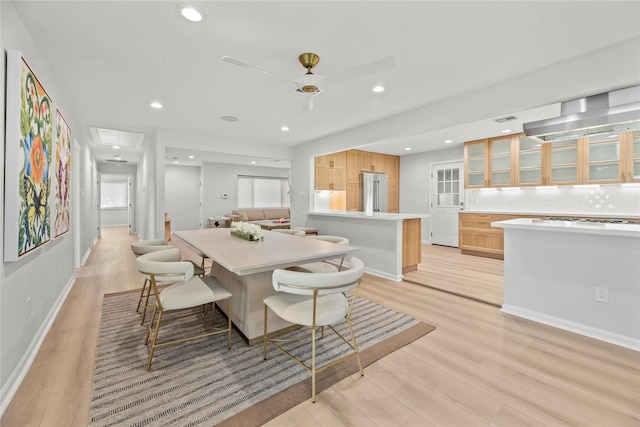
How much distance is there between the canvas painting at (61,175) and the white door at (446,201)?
7.03m

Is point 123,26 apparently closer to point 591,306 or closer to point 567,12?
point 567,12

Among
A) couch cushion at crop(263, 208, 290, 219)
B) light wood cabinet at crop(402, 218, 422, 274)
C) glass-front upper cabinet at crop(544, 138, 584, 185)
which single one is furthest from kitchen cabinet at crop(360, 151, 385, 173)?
couch cushion at crop(263, 208, 290, 219)

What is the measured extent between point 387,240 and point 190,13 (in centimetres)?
349

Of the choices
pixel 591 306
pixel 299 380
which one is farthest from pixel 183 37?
pixel 591 306

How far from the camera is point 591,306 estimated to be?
8.06 feet

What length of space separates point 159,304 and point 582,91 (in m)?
3.80

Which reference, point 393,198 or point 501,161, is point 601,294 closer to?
point 501,161

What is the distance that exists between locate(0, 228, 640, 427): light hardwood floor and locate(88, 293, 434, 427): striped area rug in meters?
0.08

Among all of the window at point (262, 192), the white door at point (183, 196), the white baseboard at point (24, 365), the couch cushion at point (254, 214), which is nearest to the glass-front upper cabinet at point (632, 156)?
the white baseboard at point (24, 365)

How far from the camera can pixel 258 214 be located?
391 inches

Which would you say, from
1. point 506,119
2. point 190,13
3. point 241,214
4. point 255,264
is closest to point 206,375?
point 255,264

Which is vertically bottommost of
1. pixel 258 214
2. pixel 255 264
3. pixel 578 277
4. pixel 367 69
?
pixel 578 277

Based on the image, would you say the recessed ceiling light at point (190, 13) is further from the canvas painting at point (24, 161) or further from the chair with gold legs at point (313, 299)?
the chair with gold legs at point (313, 299)

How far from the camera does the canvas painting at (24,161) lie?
1651 mm
